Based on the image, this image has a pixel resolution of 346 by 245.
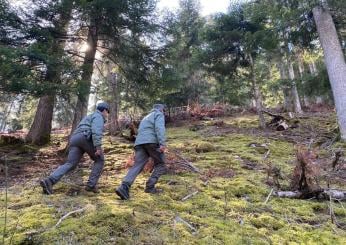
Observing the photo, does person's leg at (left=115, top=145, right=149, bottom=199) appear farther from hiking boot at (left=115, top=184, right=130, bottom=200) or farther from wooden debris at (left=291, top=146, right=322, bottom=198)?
wooden debris at (left=291, top=146, right=322, bottom=198)

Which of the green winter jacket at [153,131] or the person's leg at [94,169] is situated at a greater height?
the green winter jacket at [153,131]

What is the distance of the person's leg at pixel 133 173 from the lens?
5.66 m

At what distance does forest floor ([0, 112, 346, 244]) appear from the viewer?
171 inches

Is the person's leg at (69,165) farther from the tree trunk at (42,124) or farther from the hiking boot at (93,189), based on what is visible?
the tree trunk at (42,124)

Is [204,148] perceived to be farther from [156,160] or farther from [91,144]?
[91,144]

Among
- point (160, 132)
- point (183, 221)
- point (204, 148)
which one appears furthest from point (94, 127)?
point (204, 148)

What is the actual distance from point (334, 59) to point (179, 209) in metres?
8.83

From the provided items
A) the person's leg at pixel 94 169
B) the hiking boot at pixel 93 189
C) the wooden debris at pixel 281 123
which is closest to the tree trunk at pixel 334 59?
the wooden debris at pixel 281 123

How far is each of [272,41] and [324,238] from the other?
10569mm

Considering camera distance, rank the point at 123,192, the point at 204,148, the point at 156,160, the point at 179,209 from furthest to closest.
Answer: the point at 204,148
the point at 156,160
the point at 123,192
the point at 179,209

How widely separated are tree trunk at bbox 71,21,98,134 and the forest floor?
6.52ft

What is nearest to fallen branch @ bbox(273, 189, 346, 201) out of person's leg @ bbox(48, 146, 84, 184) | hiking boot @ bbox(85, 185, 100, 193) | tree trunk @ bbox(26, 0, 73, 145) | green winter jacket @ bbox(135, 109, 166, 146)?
green winter jacket @ bbox(135, 109, 166, 146)

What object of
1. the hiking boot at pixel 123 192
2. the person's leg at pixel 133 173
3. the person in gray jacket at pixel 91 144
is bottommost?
the hiking boot at pixel 123 192

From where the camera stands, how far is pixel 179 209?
17.7 ft
